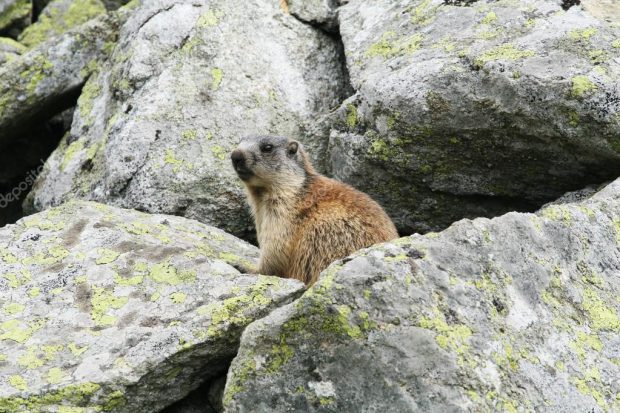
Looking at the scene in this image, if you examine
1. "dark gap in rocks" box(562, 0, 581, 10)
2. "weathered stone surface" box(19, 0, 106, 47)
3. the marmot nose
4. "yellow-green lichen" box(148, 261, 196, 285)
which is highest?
"weathered stone surface" box(19, 0, 106, 47)

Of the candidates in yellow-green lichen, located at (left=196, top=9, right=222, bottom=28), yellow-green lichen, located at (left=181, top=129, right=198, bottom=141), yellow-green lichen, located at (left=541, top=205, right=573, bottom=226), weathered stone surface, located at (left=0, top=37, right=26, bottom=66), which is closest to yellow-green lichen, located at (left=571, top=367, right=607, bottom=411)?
yellow-green lichen, located at (left=541, top=205, right=573, bottom=226)

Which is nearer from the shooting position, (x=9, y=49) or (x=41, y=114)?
(x=41, y=114)

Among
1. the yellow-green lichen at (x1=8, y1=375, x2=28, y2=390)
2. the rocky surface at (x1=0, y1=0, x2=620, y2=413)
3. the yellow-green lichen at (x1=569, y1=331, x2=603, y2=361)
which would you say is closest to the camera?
the rocky surface at (x1=0, y1=0, x2=620, y2=413)

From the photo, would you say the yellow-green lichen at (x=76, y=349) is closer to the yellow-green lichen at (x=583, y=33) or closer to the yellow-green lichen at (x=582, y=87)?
the yellow-green lichen at (x=582, y=87)

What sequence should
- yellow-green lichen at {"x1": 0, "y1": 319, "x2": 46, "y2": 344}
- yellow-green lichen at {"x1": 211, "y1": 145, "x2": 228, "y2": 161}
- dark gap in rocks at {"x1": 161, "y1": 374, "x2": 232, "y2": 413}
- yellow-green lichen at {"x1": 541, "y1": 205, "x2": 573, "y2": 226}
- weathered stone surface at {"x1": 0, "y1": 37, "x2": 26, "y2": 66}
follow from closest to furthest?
1. yellow-green lichen at {"x1": 541, "y1": 205, "x2": 573, "y2": 226}
2. dark gap in rocks at {"x1": 161, "y1": 374, "x2": 232, "y2": 413}
3. yellow-green lichen at {"x1": 0, "y1": 319, "x2": 46, "y2": 344}
4. yellow-green lichen at {"x1": 211, "y1": 145, "x2": 228, "y2": 161}
5. weathered stone surface at {"x1": 0, "y1": 37, "x2": 26, "y2": 66}

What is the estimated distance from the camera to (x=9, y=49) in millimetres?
12891

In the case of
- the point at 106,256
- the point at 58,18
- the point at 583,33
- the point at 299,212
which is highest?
the point at 58,18

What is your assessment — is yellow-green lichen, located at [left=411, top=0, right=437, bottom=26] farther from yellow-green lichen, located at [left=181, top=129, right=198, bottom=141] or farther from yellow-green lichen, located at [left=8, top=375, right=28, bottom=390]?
yellow-green lichen, located at [left=8, top=375, right=28, bottom=390]

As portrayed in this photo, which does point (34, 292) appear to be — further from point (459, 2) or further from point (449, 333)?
point (459, 2)

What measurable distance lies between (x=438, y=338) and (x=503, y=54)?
13.2 feet

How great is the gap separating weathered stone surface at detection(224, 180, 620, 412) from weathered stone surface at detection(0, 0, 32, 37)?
415 inches

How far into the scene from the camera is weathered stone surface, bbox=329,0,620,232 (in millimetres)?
7566

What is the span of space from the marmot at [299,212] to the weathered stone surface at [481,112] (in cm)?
58

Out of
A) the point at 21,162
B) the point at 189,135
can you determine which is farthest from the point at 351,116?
the point at 21,162
